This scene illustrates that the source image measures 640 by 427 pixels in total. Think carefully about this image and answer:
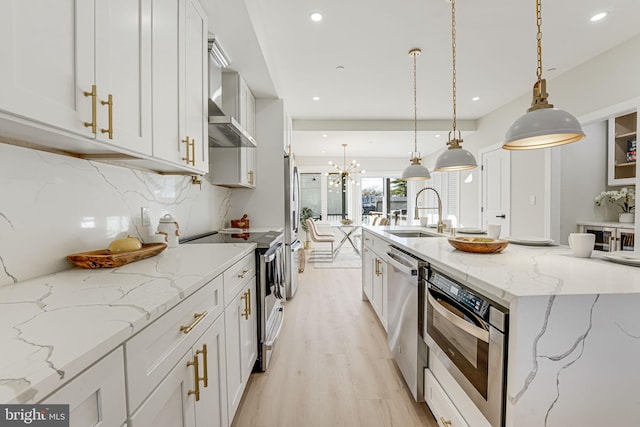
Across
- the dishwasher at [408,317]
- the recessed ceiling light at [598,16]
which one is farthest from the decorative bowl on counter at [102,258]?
the recessed ceiling light at [598,16]

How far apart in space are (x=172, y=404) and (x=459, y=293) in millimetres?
1121

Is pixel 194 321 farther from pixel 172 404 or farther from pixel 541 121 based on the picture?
pixel 541 121

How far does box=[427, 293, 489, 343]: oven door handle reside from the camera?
1045 mm

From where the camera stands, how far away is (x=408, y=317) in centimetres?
174

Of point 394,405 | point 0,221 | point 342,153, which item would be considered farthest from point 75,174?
point 342,153

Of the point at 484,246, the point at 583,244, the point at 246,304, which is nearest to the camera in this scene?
the point at 583,244

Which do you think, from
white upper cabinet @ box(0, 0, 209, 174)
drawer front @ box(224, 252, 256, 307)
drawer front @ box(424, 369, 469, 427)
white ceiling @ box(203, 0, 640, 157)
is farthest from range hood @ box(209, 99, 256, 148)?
drawer front @ box(424, 369, 469, 427)

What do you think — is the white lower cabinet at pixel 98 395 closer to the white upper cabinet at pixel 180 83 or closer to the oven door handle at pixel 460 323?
the white upper cabinet at pixel 180 83

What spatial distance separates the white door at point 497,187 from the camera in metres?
4.56

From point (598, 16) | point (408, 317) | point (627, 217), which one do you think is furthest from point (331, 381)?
point (627, 217)

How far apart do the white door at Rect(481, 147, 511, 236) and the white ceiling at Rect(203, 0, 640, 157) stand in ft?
2.84

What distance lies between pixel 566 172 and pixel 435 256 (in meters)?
3.65

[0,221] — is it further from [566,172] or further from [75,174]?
[566,172]

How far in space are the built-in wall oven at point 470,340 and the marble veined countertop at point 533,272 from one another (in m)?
0.06
